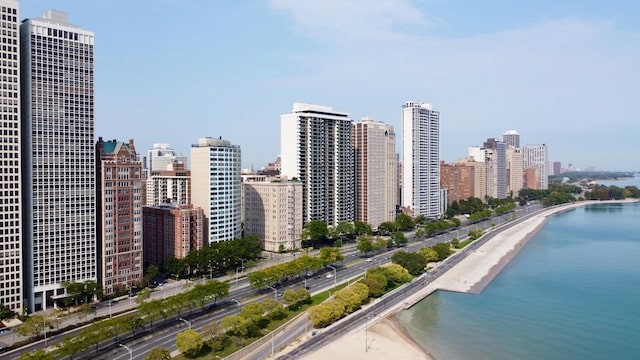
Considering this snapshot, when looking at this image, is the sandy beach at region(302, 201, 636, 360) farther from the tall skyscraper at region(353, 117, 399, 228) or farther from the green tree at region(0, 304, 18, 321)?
the green tree at region(0, 304, 18, 321)

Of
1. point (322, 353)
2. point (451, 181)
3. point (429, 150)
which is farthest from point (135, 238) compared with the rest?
point (451, 181)

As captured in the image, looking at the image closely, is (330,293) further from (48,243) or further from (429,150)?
(429,150)

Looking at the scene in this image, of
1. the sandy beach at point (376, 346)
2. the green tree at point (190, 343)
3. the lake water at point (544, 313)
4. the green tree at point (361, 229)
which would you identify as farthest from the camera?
the green tree at point (361, 229)

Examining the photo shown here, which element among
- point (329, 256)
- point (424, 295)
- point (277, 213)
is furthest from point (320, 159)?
point (424, 295)

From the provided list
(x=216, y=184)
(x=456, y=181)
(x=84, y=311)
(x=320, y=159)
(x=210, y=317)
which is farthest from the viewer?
(x=456, y=181)

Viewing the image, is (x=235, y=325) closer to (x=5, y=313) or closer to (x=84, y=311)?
(x=84, y=311)

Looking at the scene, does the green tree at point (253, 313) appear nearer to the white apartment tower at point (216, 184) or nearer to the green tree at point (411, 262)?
the green tree at point (411, 262)

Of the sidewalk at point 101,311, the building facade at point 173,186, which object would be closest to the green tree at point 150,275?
the sidewalk at point 101,311
